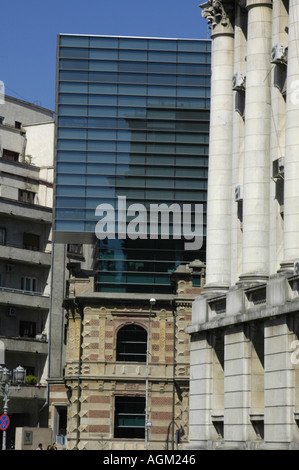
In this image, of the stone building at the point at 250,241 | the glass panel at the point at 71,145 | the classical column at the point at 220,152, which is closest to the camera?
the stone building at the point at 250,241

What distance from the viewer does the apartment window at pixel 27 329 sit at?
94225 mm

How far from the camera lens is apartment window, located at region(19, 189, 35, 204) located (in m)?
98.4

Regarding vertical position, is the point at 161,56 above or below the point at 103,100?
above

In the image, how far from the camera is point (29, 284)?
314ft

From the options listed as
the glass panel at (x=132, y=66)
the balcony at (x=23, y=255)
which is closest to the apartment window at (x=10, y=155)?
the balcony at (x=23, y=255)

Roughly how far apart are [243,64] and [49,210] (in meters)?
49.9

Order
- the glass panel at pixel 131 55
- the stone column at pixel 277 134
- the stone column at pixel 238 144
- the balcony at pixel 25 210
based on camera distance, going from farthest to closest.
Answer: the balcony at pixel 25 210
the glass panel at pixel 131 55
the stone column at pixel 238 144
the stone column at pixel 277 134

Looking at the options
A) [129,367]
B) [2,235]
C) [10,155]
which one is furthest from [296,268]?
[10,155]

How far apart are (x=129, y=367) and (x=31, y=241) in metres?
16.6

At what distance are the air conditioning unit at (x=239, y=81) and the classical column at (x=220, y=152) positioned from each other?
1.21 metres

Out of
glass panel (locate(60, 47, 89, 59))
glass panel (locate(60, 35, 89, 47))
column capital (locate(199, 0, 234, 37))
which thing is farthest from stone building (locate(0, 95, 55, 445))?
column capital (locate(199, 0, 234, 37))

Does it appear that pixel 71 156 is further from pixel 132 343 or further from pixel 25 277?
pixel 132 343

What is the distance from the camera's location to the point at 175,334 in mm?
85500

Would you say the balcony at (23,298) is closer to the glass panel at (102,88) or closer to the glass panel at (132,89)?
the glass panel at (102,88)
